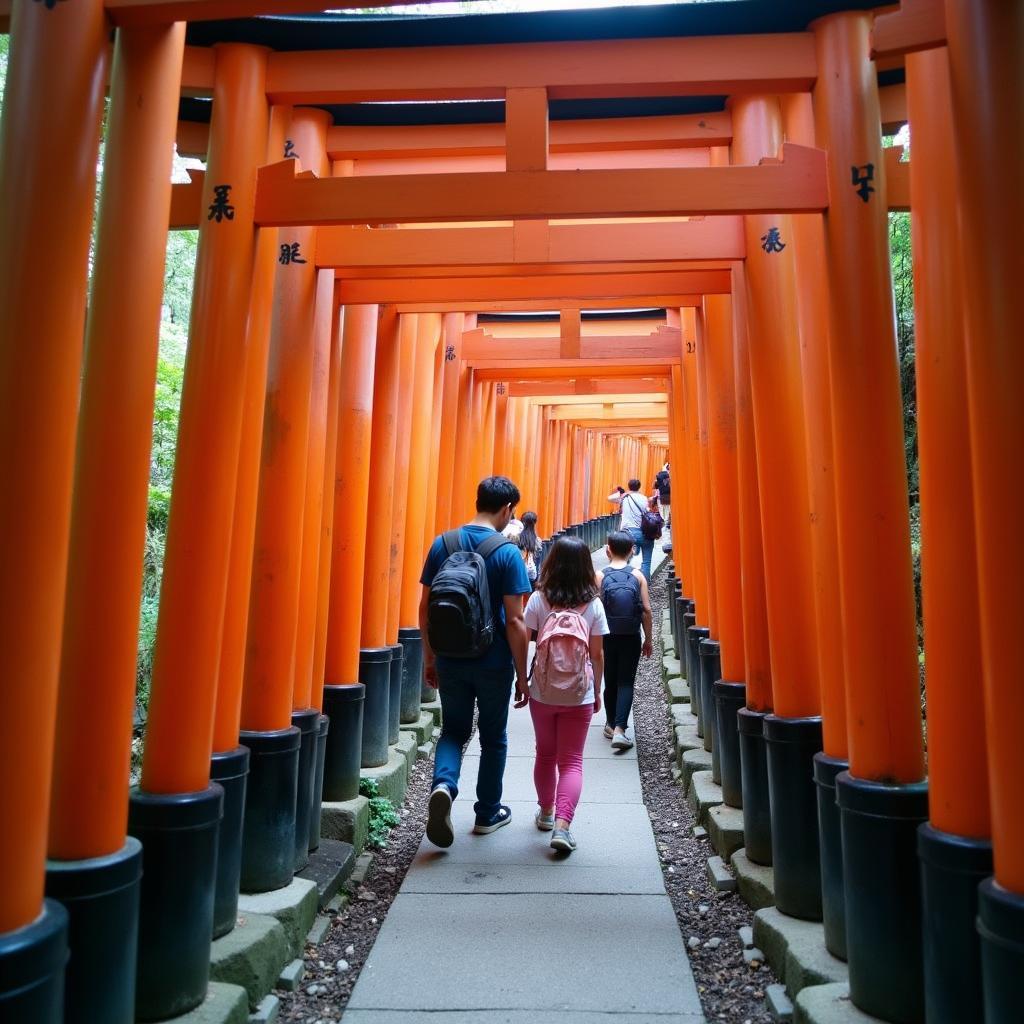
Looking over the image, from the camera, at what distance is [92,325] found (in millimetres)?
2676

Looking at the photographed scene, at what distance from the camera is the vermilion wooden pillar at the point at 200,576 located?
288 centimetres

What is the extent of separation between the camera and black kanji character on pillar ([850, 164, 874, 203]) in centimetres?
323

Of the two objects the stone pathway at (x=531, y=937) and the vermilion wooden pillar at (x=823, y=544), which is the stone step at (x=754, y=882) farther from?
the vermilion wooden pillar at (x=823, y=544)

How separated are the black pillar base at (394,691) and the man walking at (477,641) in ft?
5.01

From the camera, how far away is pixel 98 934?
2438mm

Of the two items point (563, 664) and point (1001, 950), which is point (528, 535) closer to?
point (563, 664)

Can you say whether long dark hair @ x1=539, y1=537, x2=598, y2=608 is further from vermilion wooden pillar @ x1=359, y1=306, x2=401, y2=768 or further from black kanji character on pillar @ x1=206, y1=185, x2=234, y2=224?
black kanji character on pillar @ x1=206, y1=185, x2=234, y2=224

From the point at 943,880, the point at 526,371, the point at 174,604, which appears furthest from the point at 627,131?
the point at 526,371

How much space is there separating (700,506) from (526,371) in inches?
114

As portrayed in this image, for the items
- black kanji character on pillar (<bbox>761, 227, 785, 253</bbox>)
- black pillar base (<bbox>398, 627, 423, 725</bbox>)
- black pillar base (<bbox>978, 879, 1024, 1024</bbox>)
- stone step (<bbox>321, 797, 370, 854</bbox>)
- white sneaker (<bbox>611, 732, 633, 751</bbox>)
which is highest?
black kanji character on pillar (<bbox>761, 227, 785, 253</bbox>)

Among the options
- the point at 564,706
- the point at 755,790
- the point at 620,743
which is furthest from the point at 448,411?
the point at 755,790

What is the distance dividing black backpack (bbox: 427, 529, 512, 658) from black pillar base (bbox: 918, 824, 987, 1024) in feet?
8.01

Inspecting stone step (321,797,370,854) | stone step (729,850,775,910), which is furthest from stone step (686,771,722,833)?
stone step (321,797,370,854)

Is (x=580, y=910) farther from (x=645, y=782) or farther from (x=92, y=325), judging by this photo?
(x=92, y=325)
